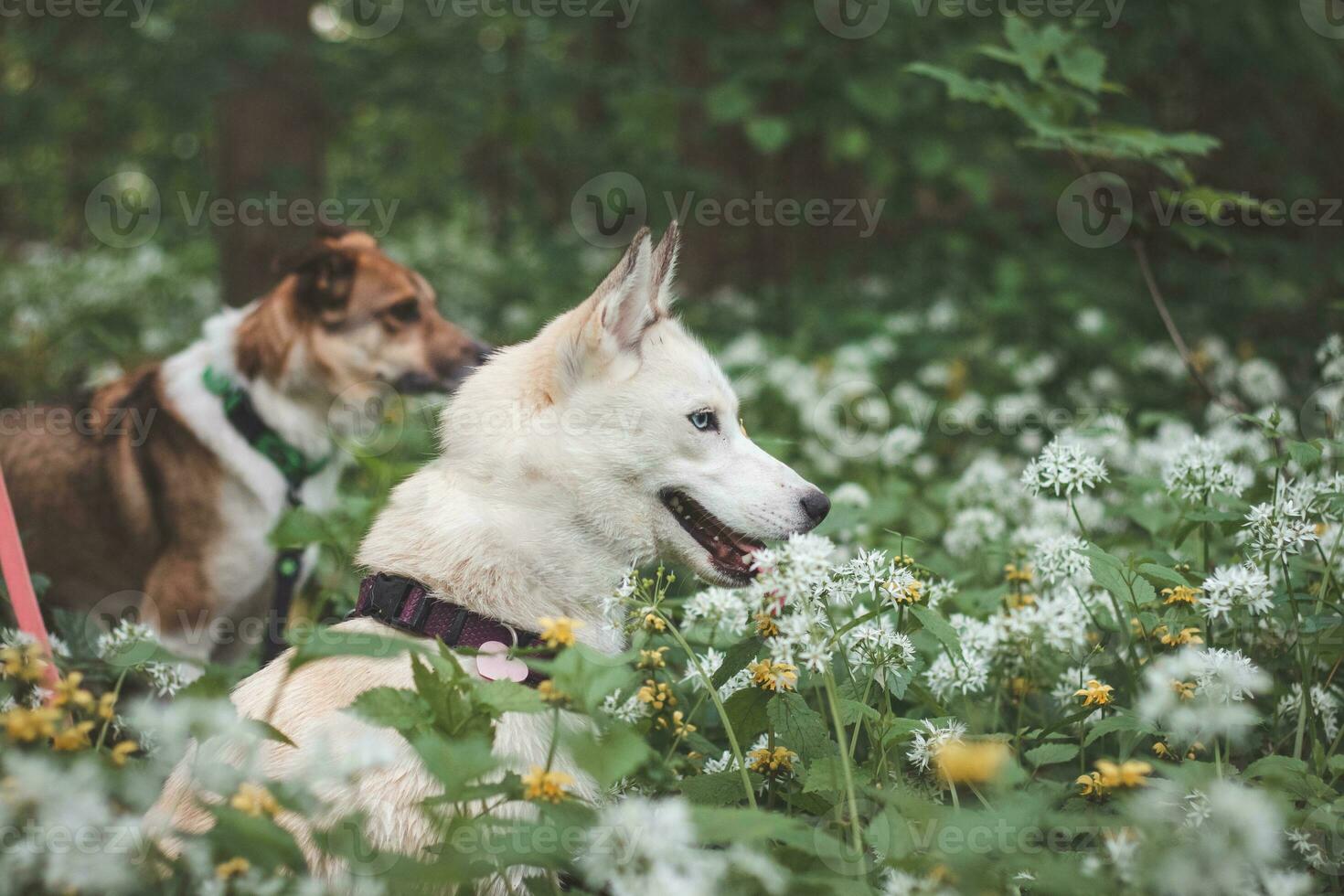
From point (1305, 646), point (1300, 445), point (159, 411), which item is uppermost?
point (1300, 445)

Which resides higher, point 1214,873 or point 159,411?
point 1214,873

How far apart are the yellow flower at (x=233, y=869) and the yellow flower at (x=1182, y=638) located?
210 centimetres

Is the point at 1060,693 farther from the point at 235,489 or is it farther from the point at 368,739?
the point at 235,489

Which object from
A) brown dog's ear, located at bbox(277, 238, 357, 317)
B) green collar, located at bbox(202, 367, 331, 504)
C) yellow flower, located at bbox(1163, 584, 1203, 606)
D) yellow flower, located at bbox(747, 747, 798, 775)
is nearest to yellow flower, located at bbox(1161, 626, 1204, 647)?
yellow flower, located at bbox(1163, 584, 1203, 606)

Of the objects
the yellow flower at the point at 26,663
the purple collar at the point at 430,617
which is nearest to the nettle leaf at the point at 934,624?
the purple collar at the point at 430,617

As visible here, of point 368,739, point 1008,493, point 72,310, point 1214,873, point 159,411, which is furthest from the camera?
point 72,310

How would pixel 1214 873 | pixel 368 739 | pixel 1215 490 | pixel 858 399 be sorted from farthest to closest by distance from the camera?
pixel 858 399 < pixel 1215 490 < pixel 368 739 < pixel 1214 873

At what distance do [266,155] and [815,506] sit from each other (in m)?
6.76

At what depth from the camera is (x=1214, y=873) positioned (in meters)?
1.38

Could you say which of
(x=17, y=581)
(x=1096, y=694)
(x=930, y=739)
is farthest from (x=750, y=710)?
(x=17, y=581)

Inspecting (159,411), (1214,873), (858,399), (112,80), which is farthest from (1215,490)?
(112,80)

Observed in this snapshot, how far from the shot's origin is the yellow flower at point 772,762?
2.34 meters

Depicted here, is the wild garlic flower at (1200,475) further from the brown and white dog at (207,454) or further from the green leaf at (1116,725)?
the brown and white dog at (207,454)

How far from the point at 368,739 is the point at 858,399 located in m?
5.27
